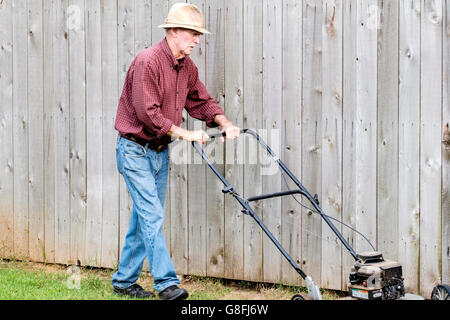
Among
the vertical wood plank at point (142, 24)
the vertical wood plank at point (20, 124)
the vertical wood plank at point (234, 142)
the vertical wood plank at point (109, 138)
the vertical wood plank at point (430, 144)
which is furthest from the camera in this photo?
the vertical wood plank at point (20, 124)

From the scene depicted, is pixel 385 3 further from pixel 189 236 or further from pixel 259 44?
pixel 189 236

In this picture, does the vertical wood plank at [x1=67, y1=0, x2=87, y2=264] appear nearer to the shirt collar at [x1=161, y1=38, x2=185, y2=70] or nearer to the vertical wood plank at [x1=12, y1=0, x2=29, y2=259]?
the vertical wood plank at [x1=12, y1=0, x2=29, y2=259]

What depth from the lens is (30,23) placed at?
618 centimetres

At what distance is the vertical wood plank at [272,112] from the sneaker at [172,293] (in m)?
0.95

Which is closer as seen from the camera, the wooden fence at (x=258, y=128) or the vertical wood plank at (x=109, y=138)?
the wooden fence at (x=258, y=128)

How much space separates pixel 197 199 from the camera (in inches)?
218

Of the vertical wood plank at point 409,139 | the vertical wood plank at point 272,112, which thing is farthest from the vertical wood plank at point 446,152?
the vertical wood plank at point 272,112

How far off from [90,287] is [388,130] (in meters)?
2.40

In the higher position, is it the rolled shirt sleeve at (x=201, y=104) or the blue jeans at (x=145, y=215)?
the rolled shirt sleeve at (x=201, y=104)

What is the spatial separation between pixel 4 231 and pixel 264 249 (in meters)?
2.51

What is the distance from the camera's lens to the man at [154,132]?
15.0ft

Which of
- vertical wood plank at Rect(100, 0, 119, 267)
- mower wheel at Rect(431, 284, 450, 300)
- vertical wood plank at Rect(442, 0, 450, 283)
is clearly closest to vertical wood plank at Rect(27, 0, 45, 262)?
vertical wood plank at Rect(100, 0, 119, 267)

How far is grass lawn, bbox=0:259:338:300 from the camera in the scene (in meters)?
4.96

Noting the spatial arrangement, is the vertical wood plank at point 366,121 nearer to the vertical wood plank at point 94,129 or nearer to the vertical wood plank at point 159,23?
the vertical wood plank at point 159,23
